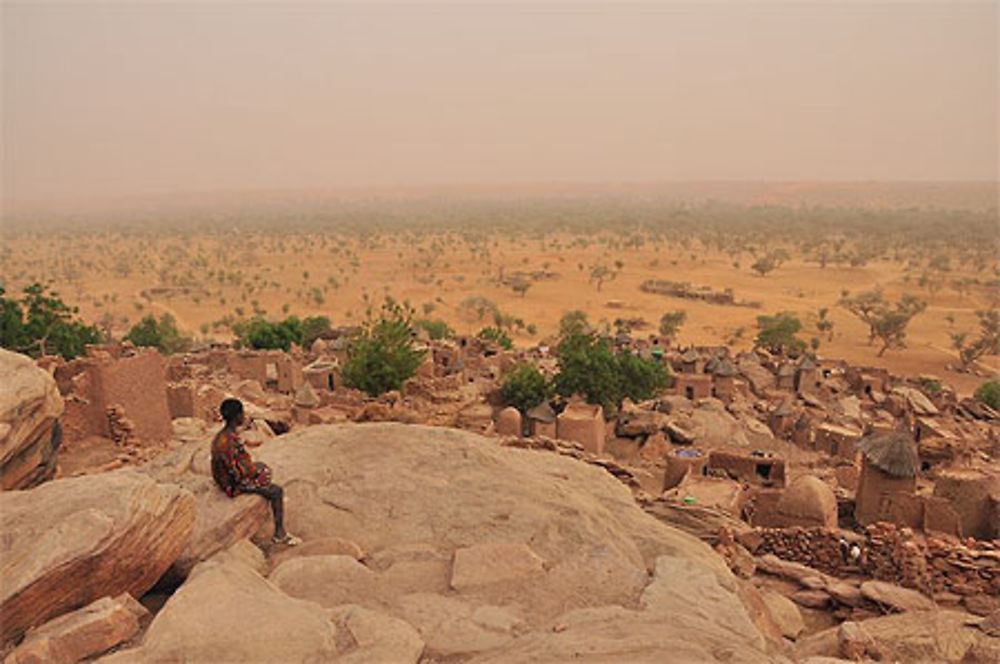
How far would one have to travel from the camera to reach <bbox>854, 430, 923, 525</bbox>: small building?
41.0 ft

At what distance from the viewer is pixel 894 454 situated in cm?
1274

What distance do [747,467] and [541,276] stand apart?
169 feet

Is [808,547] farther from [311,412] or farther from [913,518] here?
[311,412]

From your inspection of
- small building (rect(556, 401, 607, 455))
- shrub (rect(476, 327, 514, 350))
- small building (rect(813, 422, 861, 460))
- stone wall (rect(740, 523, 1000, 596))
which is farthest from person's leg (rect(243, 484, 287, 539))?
shrub (rect(476, 327, 514, 350))

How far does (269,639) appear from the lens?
476 cm

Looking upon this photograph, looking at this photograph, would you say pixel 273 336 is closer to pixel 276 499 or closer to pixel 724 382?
pixel 724 382

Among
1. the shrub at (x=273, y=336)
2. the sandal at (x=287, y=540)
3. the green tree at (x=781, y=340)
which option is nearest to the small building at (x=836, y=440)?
the green tree at (x=781, y=340)

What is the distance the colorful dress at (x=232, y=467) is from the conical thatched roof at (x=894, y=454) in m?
11.2

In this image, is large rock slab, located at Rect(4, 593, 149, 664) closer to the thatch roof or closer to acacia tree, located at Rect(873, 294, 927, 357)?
the thatch roof

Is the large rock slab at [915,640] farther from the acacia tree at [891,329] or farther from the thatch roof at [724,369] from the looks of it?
the acacia tree at [891,329]

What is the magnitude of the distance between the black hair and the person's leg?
2.43ft

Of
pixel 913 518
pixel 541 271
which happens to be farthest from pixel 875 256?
pixel 913 518

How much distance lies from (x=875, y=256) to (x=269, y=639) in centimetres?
9108

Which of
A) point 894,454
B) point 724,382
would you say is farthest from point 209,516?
point 724,382
